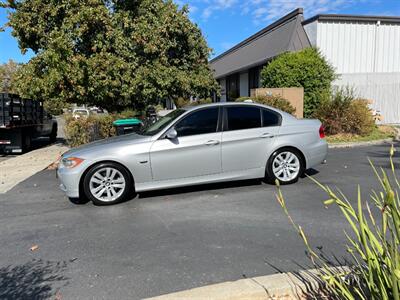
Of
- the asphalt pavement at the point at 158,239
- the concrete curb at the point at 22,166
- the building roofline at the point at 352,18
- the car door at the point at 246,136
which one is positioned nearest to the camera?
the asphalt pavement at the point at 158,239

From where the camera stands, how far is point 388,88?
16953 millimetres

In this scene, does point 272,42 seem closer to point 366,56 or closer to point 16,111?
point 366,56

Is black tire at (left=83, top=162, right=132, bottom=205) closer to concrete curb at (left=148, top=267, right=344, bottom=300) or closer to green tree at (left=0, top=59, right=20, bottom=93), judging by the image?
concrete curb at (left=148, top=267, right=344, bottom=300)

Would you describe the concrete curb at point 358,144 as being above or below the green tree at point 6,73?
below

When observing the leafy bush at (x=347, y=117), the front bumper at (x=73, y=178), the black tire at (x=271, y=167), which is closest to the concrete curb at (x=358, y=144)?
the leafy bush at (x=347, y=117)

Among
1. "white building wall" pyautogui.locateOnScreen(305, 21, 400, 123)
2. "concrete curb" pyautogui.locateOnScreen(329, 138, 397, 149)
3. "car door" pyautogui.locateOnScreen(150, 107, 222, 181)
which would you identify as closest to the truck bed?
"car door" pyautogui.locateOnScreen(150, 107, 222, 181)

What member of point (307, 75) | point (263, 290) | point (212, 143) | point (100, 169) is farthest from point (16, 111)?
point (263, 290)

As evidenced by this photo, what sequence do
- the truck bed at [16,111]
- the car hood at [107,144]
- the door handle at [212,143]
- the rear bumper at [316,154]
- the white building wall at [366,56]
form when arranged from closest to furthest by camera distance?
the car hood at [107,144], the door handle at [212,143], the rear bumper at [316,154], the truck bed at [16,111], the white building wall at [366,56]

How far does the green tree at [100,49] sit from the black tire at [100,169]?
21.0 feet

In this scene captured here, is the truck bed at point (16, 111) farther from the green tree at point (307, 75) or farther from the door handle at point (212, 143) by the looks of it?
the green tree at point (307, 75)

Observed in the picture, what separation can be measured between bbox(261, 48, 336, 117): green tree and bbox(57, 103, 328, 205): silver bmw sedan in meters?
8.33

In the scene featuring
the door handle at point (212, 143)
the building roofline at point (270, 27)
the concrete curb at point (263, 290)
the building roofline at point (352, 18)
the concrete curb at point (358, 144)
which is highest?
the building roofline at point (270, 27)

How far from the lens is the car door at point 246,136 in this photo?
21.8ft

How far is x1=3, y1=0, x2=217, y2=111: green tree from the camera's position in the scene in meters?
11.9
